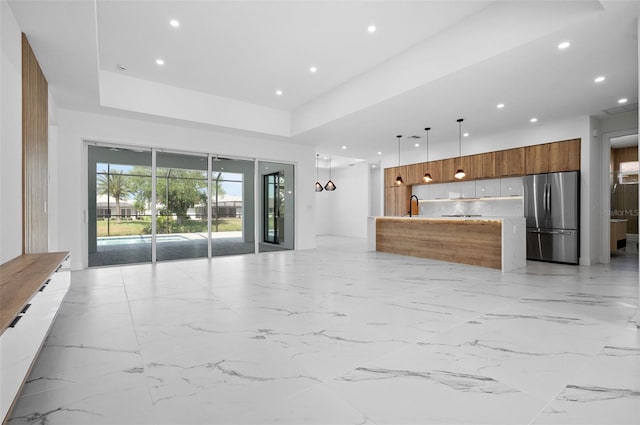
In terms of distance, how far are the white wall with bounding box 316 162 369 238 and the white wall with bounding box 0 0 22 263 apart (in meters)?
10.2

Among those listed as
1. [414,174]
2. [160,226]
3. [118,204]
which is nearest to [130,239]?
[160,226]

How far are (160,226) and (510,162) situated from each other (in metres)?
8.01

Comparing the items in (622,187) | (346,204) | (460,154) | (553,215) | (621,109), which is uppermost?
(621,109)

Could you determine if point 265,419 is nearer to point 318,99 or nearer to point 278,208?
point 318,99

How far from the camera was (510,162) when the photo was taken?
7.34 m

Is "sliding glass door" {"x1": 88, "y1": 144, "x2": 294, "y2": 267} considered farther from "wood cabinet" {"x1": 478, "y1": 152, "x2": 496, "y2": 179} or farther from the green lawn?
"wood cabinet" {"x1": 478, "y1": 152, "x2": 496, "y2": 179}

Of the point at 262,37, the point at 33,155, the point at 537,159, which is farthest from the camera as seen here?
the point at 537,159

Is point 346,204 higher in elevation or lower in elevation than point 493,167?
lower

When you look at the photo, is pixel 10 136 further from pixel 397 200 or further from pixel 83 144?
pixel 397 200

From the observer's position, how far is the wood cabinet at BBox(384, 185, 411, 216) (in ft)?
31.9

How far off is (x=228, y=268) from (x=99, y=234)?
2727 millimetres

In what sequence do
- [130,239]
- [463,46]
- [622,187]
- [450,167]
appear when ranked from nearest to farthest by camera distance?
[463,46] → [130,239] → [622,187] → [450,167]

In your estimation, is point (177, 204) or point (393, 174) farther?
point (393, 174)

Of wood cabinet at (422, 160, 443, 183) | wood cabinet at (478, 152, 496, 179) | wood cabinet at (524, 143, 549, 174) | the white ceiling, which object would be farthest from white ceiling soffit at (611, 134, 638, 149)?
wood cabinet at (422, 160, 443, 183)
